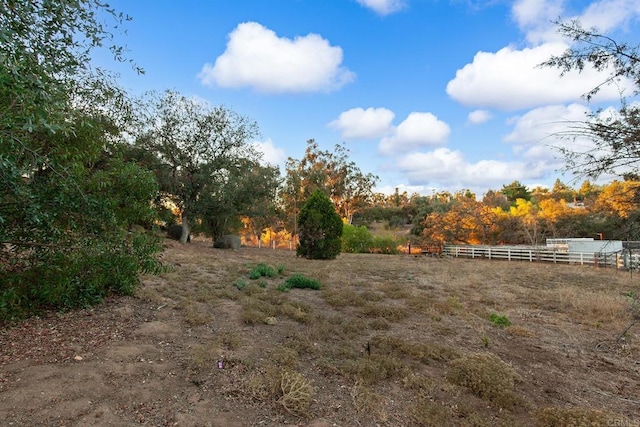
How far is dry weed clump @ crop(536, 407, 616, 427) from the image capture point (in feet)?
7.83

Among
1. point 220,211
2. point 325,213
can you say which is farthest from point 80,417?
point 220,211

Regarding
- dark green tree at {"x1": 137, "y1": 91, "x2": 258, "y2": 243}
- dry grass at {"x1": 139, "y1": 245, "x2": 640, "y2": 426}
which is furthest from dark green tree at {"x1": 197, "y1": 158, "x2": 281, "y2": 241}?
dry grass at {"x1": 139, "y1": 245, "x2": 640, "y2": 426}

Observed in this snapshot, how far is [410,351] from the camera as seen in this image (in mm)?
3805

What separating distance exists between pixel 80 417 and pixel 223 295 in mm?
3626

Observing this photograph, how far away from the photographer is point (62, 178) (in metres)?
3.33

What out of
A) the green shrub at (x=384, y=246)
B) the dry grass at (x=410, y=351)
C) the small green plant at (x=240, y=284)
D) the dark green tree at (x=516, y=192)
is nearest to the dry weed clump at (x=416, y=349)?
the dry grass at (x=410, y=351)

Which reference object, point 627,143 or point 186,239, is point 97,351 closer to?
point 627,143

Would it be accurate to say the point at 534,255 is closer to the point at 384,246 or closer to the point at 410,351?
the point at 384,246

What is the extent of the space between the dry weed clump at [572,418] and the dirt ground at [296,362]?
0.02m

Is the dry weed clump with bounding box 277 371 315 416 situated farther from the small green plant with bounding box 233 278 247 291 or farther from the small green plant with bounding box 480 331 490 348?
the small green plant with bounding box 233 278 247 291

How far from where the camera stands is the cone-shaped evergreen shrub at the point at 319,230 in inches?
553

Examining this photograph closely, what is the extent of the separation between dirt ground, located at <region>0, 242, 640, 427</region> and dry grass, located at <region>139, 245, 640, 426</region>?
0.8 inches

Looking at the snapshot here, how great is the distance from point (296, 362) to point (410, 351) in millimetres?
1323

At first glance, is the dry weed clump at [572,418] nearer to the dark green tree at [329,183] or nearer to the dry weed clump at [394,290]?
the dry weed clump at [394,290]
